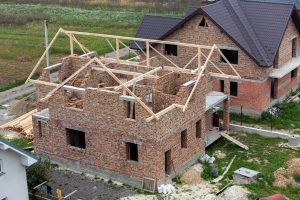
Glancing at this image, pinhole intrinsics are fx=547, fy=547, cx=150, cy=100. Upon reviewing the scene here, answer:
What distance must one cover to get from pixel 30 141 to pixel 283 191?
14.0 metres

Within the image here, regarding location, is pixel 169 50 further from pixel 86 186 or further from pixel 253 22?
pixel 86 186

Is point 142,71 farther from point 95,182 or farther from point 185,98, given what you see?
point 95,182

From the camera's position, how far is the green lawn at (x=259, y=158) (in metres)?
23.9

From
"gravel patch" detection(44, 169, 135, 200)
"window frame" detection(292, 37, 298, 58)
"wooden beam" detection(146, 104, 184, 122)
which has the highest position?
"window frame" detection(292, 37, 298, 58)

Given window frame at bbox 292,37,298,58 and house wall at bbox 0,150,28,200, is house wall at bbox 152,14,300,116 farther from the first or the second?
house wall at bbox 0,150,28,200

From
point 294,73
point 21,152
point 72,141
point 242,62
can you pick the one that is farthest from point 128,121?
point 294,73

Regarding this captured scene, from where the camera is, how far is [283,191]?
23.9 meters

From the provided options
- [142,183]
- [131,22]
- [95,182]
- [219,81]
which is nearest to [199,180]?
[142,183]

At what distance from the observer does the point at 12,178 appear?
68.1 feet

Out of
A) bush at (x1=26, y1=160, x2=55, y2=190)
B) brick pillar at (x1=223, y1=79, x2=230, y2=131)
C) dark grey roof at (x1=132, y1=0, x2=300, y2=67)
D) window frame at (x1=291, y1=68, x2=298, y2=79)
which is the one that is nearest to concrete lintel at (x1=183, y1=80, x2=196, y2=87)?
brick pillar at (x1=223, y1=79, x2=230, y2=131)

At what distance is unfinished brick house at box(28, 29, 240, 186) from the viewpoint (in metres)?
24.0

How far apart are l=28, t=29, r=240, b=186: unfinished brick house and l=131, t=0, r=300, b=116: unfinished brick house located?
A: 4.19m

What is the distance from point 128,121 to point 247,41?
11.2 metres

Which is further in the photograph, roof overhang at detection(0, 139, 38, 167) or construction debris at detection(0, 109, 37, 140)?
construction debris at detection(0, 109, 37, 140)
